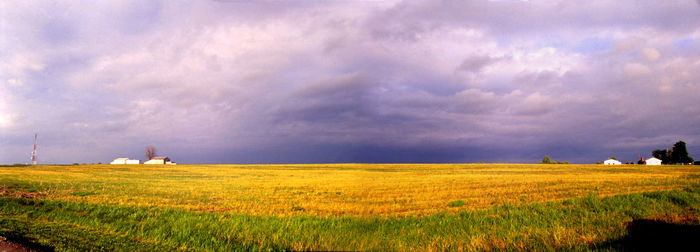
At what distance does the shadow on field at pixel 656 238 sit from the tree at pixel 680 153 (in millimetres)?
107243

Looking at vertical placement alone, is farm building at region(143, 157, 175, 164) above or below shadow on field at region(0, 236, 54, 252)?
above

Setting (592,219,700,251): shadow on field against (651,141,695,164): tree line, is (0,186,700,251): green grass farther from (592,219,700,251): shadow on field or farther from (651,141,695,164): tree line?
(651,141,695,164): tree line

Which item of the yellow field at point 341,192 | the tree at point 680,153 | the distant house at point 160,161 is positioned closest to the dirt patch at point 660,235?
the yellow field at point 341,192

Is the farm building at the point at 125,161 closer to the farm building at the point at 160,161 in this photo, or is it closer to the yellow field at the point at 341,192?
the farm building at the point at 160,161

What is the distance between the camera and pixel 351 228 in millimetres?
7961

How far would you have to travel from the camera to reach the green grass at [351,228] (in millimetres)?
7023

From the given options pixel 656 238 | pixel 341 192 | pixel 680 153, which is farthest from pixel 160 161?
pixel 680 153

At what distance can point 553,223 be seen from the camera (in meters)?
9.05

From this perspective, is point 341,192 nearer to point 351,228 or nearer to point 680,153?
→ point 351,228

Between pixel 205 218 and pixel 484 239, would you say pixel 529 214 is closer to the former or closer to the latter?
pixel 484 239

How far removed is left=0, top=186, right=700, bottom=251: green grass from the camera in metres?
7.02

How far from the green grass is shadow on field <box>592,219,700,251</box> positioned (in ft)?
0.67

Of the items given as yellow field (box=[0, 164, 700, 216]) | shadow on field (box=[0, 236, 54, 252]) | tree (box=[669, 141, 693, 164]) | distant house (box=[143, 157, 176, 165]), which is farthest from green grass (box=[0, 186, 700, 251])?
distant house (box=[143, 157, 176, 165])

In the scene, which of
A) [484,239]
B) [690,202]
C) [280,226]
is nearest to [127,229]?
[280,226]
